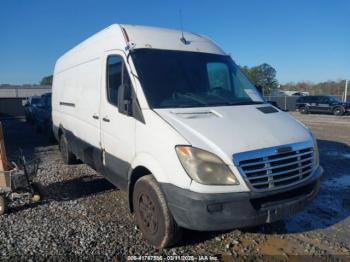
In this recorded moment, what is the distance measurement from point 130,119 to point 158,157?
806 millimetres

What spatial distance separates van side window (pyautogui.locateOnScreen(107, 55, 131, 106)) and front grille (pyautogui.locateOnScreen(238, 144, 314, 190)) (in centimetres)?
193

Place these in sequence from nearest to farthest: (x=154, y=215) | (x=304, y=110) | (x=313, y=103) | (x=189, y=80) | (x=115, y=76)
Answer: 1. (x=154, y=215)
2. (x=189, y=80)
3. (x=115, y=76)
4. (x=313, y=103)
5. (x=304, y=110)

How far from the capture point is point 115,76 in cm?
486

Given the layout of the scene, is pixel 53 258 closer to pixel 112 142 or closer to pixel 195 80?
pixel 112 142

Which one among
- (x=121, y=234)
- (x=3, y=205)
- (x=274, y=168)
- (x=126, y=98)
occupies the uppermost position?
(x=126, y=98)

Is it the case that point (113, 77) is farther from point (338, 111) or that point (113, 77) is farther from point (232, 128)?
point (338, 111)

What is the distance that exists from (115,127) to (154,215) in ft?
4.70

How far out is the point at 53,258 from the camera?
379cm

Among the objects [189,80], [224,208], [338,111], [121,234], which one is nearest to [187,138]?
[224,208]

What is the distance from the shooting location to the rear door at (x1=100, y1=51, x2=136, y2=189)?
174 inches

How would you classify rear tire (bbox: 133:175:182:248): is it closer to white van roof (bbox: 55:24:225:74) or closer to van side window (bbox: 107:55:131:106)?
Answer: van side window (bbox: 107:55:131:106)

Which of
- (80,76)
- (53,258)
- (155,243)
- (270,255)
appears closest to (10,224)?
(53,258)

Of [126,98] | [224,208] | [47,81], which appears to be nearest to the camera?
[224,208]

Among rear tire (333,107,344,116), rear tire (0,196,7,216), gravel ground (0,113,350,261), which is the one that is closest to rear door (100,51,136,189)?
gravel ground (0,113,350,261)
